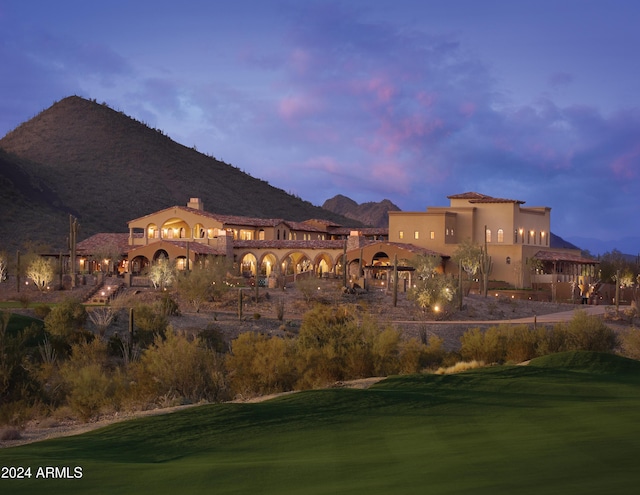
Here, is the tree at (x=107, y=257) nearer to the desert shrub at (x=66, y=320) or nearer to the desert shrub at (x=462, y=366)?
the desert shrub at (x=66, y=320)

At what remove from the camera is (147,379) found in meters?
25.7

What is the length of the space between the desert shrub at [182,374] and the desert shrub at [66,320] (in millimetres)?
12642

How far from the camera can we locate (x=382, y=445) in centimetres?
1447

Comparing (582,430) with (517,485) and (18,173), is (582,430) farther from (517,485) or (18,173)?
(18,173)

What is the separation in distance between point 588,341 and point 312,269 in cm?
4059

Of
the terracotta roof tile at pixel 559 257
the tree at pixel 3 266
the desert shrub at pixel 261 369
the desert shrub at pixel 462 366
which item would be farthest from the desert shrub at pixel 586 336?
the tree at pixel 3 266

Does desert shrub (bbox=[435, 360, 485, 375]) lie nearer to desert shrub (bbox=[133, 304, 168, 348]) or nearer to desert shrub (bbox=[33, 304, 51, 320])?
desert shrub (bbox=[133, 304, 168, 348])

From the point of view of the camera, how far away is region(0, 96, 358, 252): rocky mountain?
9862cm

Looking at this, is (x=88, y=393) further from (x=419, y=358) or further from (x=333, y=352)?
(x=419, y=358)

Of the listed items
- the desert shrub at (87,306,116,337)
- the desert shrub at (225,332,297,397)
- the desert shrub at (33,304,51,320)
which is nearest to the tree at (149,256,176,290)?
the desert shrub at (87,306,116,337)

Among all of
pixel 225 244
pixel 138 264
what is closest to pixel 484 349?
pixel 225 244

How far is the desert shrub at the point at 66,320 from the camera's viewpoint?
126 feet

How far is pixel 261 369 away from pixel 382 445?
12846 millimetres

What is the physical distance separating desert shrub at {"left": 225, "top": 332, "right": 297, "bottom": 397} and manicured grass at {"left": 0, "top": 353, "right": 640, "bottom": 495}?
523 centimetres
